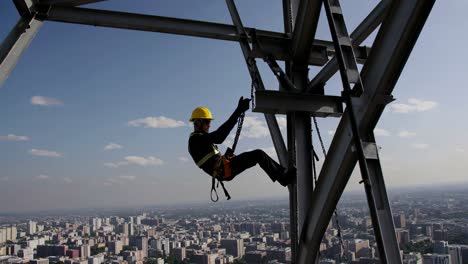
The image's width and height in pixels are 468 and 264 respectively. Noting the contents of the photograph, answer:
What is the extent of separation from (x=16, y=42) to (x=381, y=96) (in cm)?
344

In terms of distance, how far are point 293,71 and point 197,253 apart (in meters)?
30.6

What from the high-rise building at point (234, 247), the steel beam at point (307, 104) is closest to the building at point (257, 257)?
the high-rise building at point (234, 247)

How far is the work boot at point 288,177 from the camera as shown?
398 centimetres

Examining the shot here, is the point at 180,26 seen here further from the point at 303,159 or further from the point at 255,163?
the point at 303,159

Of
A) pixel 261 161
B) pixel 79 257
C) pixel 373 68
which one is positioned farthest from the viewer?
pixel 79 257

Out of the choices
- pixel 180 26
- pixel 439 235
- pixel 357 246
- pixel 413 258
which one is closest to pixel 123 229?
pixel 357 246

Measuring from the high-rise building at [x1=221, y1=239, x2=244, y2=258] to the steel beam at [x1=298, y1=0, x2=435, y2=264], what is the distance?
33.5 m

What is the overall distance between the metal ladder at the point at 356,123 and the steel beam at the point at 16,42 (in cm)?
297

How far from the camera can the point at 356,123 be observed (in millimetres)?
2166

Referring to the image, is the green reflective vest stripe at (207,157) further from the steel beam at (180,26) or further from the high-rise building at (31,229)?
the high-rise building at (31,229)

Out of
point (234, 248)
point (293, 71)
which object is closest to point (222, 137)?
point (293, 71)

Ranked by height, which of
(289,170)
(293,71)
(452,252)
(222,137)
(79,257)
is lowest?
(79,257)

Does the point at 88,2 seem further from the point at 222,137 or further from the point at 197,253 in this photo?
the point at 197,253

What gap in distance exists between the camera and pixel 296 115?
396 centimetres
